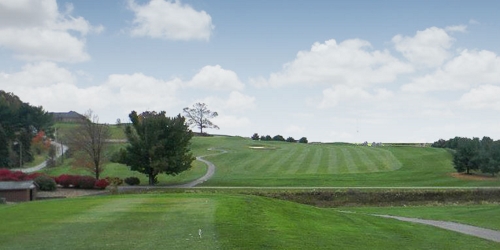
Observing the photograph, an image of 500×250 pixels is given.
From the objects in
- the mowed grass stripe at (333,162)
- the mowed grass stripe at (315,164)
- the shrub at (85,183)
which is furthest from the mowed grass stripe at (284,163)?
the shrub at (85,183)

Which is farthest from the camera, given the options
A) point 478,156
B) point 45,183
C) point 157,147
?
point 478,156

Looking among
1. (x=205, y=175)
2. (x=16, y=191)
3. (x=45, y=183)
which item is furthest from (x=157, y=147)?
(x=16, y=191)

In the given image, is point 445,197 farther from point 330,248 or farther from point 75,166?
point 75,166

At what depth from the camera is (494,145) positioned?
194ft

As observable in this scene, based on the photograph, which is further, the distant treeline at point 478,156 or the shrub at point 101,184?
the distant treeline at point 478,156

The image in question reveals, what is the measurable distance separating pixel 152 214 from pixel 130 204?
466 centimetres

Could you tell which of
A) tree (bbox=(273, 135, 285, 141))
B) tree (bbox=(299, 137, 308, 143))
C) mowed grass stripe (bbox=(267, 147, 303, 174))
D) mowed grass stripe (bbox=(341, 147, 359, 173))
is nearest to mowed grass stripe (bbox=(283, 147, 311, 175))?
mowed grass stripe (bbox=(267, 147, 303, 174))

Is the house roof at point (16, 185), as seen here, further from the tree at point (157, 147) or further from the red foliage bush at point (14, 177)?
the tree at point (157, 147)

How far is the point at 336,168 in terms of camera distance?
2724 inches

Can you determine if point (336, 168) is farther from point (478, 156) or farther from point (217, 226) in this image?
point (217, 226)

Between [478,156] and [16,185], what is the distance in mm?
46480

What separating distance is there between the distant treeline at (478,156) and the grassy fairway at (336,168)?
8.10 feet

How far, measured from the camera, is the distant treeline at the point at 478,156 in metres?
58.5

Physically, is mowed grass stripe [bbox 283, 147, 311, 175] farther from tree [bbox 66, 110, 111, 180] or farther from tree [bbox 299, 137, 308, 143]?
tree [bbox 299, 137, 308, 143]
